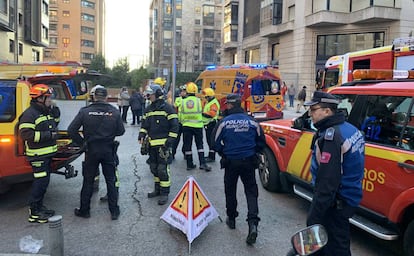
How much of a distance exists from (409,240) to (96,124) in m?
3.74

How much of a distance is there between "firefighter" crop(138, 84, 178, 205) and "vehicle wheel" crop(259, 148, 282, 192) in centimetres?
154

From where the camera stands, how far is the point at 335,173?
2842mm

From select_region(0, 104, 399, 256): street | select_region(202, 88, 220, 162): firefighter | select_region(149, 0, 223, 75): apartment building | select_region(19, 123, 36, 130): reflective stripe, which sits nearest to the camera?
select_region(0, 104, 399, 256): street

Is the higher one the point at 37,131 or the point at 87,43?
the point at 87,43

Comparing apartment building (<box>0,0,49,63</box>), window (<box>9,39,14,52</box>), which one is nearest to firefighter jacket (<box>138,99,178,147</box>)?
apartment building (<box>0,0,49,63</box>)

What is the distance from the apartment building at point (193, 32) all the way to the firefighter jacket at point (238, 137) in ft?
238

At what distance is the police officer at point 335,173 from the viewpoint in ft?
9.36

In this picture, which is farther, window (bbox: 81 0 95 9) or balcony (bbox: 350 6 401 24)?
window (bbox: 81 0 95 9)

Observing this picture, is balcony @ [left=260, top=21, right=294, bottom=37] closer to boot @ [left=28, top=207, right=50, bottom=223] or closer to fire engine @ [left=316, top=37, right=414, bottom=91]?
fire engine @ [left=316, top=37, right=414, bottom=91]

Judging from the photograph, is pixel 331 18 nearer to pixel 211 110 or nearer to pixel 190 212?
pixel 211 110

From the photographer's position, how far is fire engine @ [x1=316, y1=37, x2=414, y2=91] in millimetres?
10055

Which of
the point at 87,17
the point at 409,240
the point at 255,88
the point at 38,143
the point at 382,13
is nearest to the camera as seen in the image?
the point at 409,240

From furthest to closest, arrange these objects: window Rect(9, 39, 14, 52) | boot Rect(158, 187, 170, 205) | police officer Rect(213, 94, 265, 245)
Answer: window Rect(9, 39, 14, 52) < boot Rect(158, 187, 170, 205) < police officer Rect(213, 94, 265, 245)

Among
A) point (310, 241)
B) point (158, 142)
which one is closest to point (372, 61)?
point (158, 142)
